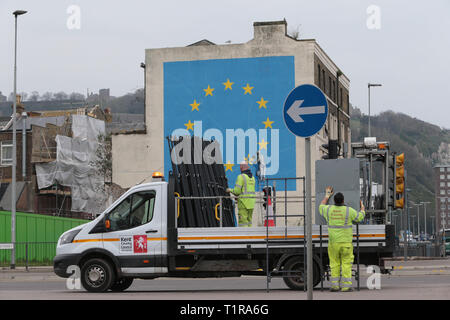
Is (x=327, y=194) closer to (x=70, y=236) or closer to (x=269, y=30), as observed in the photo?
(x=70, y=236)

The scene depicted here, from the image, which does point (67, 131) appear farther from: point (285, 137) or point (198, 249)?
point (198, 249)

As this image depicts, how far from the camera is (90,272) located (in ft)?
58.6

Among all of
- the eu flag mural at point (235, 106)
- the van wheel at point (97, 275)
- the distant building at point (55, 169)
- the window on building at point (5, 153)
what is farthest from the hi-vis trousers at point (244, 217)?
the window on building at point (5, 153)

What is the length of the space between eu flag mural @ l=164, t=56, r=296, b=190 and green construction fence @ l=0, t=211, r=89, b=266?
7759 millimetres

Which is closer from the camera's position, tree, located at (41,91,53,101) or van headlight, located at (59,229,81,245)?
van headlight, located at (59,229,81,245)

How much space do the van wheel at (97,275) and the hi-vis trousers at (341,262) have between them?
4.56 metres

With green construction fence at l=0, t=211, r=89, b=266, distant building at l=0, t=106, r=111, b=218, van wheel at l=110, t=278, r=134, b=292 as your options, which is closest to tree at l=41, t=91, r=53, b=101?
distant building at l=0, t=106, r=111, b=218

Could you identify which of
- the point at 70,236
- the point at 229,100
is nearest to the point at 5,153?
the point at 229,100

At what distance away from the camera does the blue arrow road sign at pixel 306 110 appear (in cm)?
1129

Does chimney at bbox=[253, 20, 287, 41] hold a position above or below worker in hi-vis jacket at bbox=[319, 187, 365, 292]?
above

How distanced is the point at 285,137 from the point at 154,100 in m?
8.49

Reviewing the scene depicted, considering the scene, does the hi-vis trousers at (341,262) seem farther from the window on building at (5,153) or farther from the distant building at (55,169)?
the window on building at (5,153)

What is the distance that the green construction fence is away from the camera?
42.3 meters

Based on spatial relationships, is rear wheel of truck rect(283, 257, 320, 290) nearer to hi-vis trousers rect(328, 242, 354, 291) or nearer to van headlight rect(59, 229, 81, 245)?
hi-vis trousers rect(328, 242, 354, 291)
